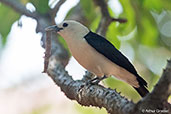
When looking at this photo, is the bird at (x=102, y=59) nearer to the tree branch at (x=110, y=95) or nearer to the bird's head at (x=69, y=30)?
the bird's head at (x=69, y=30)

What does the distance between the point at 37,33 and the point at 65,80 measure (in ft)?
3.60

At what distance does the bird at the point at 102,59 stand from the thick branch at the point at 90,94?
0.28 m

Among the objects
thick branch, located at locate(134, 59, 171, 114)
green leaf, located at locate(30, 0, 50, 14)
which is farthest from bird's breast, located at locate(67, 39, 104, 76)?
thick branch, located at locate(134, 59, 171, 114)

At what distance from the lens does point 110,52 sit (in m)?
4.20

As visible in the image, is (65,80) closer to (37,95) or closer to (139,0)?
(139,0)

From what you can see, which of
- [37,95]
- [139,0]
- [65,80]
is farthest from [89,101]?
[37,95]

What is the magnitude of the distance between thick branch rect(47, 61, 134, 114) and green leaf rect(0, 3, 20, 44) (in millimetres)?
873

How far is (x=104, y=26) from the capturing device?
4.66m

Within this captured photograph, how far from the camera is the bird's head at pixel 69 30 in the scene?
4.39 metres

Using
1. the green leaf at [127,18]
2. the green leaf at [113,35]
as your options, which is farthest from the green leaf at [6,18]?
the green leaf at [127,18]

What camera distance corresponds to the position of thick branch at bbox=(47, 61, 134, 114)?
101 inches

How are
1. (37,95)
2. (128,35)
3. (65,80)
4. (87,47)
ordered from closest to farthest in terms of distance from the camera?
(65,80) < (87,47) < (128,35) < (37,95)

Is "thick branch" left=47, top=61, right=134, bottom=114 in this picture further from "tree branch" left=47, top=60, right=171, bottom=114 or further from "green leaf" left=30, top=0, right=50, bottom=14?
"green leaf" left=30, top=0, right=50, bottom=14

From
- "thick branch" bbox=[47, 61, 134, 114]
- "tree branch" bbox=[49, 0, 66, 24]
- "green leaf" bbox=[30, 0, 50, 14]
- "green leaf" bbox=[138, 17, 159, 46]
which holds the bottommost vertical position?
"green leaf" bbox=[138, 17, 159, 46]
